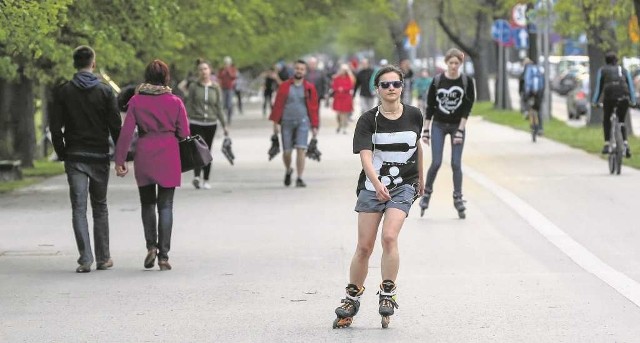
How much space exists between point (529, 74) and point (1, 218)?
53.8 feet

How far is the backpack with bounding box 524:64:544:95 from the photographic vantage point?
97.9 ft

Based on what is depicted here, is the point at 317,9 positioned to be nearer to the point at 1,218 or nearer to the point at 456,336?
the point at 1,218

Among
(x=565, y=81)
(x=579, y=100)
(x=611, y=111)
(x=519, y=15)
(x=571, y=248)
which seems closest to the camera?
(x=571, y=248)

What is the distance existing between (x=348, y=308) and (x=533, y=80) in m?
21.9

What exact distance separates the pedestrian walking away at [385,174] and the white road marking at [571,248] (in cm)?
173

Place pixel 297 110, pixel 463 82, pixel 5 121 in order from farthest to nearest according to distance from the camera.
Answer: pixel 5 121 → pixel 297 110 → pixel 463 82

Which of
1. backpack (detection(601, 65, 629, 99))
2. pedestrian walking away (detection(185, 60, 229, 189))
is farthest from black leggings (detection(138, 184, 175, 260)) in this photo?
backpack (detection(601, 65, 629, 99))

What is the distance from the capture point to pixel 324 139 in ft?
108

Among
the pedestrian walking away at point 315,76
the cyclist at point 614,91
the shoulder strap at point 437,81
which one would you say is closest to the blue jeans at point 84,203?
the shoulder strap at point 437,81

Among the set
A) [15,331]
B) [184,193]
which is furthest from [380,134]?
[184,193]

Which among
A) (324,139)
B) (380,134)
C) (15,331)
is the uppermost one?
(380,134)

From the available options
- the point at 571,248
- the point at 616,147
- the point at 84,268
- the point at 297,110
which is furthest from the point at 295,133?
the point at 84,268

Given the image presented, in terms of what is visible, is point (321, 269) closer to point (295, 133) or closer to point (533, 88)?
point (295, 133)

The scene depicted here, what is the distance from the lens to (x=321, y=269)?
1151 cm
